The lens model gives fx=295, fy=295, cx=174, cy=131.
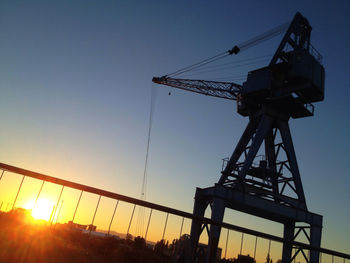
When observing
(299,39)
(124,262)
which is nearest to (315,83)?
(299,39)

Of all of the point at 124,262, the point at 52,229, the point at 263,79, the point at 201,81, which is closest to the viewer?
the point at 52,229

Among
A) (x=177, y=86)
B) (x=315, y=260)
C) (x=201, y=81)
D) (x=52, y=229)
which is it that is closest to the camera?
(x=52, y=229)

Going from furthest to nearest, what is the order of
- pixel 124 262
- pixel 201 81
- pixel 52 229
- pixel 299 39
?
1. pixel 201 81
2. pixel 299 39
3. pixel 124 262
4. pixel 52 229

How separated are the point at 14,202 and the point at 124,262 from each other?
2967mm

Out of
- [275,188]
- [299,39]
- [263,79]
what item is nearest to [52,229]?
[275,188]

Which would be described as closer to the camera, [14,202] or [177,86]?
[14,202]

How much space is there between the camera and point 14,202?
6.77 meters

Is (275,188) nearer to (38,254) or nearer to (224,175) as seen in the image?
(224,175)

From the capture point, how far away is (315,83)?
23766 mm

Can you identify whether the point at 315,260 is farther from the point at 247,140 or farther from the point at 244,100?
the point at 244,100

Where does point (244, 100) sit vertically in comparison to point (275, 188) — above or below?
above

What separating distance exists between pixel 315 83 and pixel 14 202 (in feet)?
76.6

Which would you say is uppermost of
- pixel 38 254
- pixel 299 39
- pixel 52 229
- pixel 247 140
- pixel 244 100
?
pixel 299 39

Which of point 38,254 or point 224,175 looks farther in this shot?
point 224,175
